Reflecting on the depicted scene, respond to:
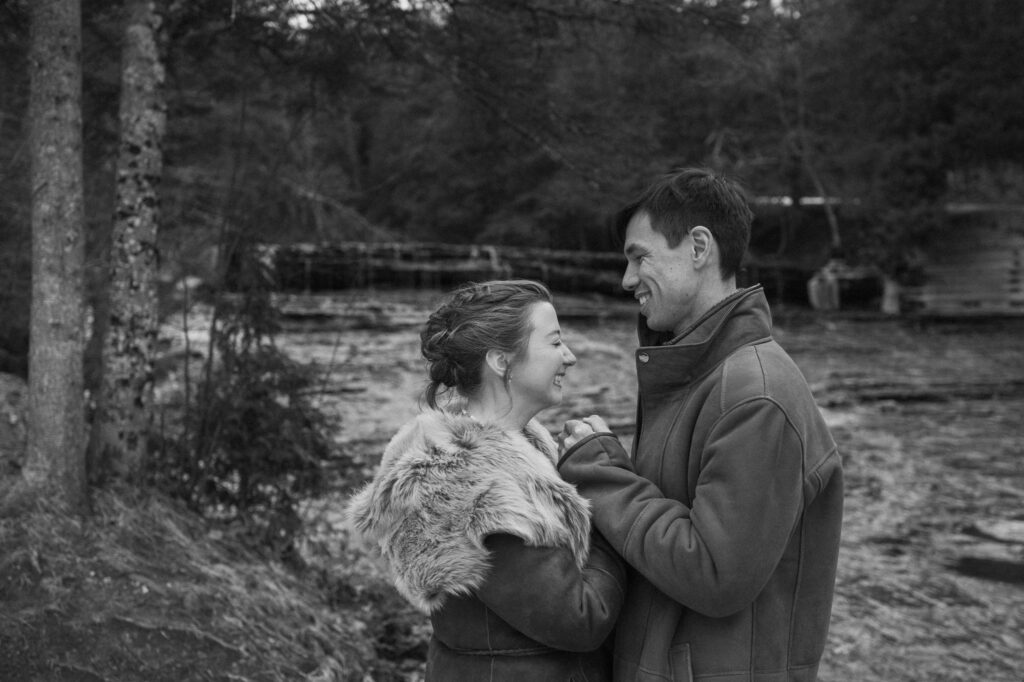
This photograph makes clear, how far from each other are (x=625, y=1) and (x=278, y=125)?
8132 mm

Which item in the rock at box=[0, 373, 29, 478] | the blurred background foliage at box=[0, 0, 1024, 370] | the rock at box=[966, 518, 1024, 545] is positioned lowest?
the rock at box=[966, 518, 1024, 545]

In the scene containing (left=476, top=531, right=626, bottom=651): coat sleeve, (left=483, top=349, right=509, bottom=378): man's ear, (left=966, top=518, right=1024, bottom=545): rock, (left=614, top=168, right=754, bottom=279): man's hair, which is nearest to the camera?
(left=476, top=531, right=626, bottom=651): coat sleeve

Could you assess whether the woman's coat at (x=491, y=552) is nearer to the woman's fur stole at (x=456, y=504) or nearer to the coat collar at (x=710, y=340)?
the woman's fur stole at (x=456, y=504)

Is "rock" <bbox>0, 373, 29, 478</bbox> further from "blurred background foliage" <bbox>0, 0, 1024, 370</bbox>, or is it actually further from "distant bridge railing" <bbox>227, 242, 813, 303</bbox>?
"distant bridge railing" <bbox>227, 242, 813, 303</bbox>

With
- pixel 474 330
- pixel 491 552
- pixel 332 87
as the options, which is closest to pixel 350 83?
Result: pixel 332 87

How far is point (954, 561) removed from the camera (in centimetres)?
779

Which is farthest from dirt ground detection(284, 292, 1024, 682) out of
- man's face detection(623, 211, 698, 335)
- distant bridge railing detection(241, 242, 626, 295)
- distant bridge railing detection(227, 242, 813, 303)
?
man's face detection(623, 211, 698, 335)

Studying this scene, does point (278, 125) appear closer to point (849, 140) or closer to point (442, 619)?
point (442, 619)

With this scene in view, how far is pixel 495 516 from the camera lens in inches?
83.7

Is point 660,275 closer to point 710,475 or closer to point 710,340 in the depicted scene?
point 710,340

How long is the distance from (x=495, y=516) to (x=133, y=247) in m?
3.81

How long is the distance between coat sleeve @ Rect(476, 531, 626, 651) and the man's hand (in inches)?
10.8

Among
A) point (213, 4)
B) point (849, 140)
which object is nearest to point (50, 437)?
point (213, 4)

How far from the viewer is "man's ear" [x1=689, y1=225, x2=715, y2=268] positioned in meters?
2.21
